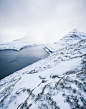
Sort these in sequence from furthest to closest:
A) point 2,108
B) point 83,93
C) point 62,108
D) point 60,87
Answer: point 2,108 < point 60,87 < point 83,93 < point 62,108

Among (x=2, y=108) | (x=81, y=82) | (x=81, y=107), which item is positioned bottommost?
(x=2, y=108)

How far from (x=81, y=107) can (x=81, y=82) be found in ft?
3.45

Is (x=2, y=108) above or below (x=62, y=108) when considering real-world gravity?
below

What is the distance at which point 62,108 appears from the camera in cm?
185

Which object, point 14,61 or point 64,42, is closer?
point 14,61

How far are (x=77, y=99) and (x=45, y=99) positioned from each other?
147cm

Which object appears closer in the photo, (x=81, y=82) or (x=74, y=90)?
(x=74, y=90)

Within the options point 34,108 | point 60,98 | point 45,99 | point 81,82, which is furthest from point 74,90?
point 34,108

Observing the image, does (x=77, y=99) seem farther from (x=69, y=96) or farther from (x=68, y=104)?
(x=68, y=104)

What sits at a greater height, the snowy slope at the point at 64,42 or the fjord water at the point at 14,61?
the snowy slope at the point at 64,42

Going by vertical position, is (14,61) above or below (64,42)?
below

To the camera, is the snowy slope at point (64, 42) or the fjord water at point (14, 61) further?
the snowy slope at point (64, 42)

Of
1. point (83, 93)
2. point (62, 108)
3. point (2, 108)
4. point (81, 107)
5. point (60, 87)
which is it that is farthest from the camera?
point (2, 108)

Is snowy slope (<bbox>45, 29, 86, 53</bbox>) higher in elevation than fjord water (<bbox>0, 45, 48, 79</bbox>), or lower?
higher
